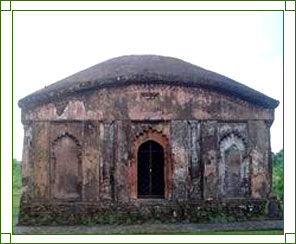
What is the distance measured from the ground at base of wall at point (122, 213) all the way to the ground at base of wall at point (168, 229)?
391 mm

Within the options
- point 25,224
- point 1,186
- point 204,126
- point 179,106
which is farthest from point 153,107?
point 1,186

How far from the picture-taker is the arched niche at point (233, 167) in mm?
13906

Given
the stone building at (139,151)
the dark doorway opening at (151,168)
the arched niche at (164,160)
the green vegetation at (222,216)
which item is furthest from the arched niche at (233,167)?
the dark doorway opening at (151,168)

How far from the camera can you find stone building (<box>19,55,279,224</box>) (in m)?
13.3

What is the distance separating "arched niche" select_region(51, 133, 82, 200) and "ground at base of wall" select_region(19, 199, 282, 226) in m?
0.39

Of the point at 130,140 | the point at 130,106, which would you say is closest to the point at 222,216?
the point at 130,140

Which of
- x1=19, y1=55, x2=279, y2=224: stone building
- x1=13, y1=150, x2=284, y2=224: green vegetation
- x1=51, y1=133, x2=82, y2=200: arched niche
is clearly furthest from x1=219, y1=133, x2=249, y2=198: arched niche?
x1=51, y1=133, x2=82, y2=200: arched niche

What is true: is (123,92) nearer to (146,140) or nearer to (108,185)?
(146,140)

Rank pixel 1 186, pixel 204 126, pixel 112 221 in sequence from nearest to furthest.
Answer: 1. pixel 1 186
2. pixel 112 221
3. pixel 204 126

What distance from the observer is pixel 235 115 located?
14.1m

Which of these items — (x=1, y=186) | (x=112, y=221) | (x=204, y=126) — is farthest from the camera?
(x=204, y=126)

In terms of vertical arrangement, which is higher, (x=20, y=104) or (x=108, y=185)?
(x=20, y=104)

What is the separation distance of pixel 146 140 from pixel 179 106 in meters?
1.39

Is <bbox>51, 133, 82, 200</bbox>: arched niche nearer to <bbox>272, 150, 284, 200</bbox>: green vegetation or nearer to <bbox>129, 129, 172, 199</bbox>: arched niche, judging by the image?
<bbox>129, 129, 172, 199</bbox>: arched niche
